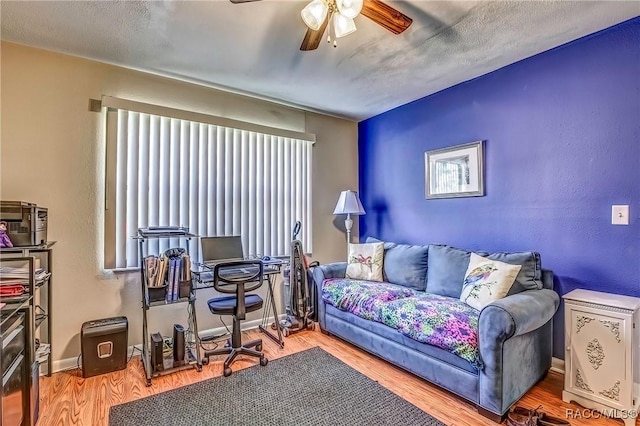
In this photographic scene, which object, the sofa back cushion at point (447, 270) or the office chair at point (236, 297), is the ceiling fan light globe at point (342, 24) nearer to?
the office chair at point (236, 297)

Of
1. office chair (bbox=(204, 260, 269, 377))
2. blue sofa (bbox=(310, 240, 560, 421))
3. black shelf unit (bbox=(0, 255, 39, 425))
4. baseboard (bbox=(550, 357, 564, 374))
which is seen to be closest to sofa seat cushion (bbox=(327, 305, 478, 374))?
blue sofa (bbox=(310, 240, 560, 421))

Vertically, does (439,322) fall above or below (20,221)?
below

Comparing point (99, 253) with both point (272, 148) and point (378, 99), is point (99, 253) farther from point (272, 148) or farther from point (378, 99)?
point (378, 99)

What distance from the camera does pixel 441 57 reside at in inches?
103

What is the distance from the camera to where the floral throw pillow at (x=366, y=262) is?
10.8ft

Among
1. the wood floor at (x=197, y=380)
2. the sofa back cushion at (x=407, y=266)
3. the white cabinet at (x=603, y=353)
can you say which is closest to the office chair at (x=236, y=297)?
the wood floor at (x=197, y=380)

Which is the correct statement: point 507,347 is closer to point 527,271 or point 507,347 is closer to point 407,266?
point 527,271

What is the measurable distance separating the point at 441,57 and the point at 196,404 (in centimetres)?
311

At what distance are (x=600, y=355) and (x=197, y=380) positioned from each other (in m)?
2.66

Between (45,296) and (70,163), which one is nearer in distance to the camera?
(45,296)

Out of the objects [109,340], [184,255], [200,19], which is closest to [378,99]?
[200,19]

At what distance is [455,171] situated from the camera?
3209 mm

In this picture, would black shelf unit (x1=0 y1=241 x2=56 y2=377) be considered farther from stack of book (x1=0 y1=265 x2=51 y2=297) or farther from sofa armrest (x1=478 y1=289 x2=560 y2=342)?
sofa armrest (x1=478 y1=289 x2=560 y2=342)

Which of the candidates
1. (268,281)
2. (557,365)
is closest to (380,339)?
(268,281)
